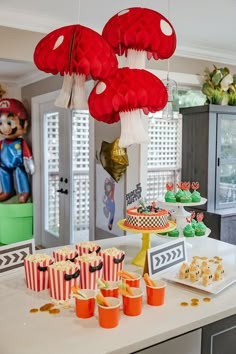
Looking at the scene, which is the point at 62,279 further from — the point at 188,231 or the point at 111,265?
the point at 188,231

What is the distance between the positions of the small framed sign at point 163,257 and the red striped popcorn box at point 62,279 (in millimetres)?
312

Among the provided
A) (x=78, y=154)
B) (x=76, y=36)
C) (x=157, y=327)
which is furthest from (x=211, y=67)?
(x=157, y=327)

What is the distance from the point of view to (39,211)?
483 centimetres

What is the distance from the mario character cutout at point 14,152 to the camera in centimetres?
469

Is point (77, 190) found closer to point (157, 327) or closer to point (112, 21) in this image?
point (112, 21)

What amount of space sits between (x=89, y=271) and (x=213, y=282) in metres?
0.49

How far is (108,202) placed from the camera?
11.4 feet

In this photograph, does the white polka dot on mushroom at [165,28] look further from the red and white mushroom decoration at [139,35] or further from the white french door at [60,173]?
the white french door at [60,173]

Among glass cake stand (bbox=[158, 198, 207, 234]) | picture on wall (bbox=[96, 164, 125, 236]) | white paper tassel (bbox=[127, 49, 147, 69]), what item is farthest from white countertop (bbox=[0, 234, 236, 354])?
picture on wall (bbox=[96, 164, 125, 236])

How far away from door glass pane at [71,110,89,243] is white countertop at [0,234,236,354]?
111 inches

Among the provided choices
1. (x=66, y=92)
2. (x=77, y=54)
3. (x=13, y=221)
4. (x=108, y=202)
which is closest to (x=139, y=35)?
(x=77, y=54)

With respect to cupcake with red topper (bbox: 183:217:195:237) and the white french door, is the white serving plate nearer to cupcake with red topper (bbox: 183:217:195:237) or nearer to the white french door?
cupcake with red topper (bbox: 183:217:195:237)

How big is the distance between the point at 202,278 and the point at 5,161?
384 centimetres

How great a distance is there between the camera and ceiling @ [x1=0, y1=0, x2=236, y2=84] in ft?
8.21
